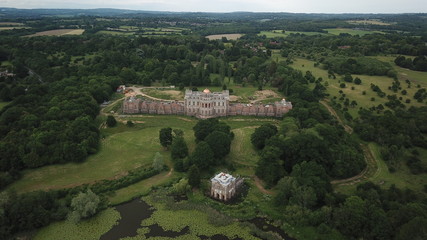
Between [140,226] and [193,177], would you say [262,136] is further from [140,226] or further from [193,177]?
[140,226]

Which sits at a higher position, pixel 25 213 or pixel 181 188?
pixel 25 213

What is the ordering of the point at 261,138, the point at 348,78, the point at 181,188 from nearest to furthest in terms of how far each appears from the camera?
the point at 181,188
the point at 261,138
the point at 348,78

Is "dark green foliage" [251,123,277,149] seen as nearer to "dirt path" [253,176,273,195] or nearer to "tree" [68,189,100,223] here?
"dirt path" [253,176,273,195]

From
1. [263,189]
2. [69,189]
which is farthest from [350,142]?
[69,189]

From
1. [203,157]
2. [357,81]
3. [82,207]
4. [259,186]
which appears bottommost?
[259,186]

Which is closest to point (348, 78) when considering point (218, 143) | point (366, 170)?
point (366, 170)

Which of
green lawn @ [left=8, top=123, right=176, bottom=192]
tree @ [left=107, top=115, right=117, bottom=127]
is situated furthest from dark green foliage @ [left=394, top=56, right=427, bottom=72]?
tree @ [left=107, top=115, right=117, bottom=127]

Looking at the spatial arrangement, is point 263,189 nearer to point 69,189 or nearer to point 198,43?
point 69,189

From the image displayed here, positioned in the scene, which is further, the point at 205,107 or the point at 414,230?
the point at 205,107
